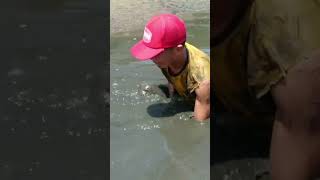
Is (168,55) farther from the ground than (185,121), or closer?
farther from the ground

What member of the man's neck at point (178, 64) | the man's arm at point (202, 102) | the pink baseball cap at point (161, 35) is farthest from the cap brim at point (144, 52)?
the man's arm at point (202, 102)

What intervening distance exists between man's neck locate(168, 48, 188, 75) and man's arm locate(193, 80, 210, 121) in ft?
0.58

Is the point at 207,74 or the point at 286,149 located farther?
the point at 207,74

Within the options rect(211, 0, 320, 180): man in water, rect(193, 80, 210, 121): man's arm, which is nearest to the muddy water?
rect(193, 80, 210, 121): man's arm

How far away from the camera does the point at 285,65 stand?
6.27 ft

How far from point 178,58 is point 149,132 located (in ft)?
1.59

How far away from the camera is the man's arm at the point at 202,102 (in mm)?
3322

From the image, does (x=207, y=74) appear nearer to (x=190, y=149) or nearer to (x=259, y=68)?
(x=190, y=149)

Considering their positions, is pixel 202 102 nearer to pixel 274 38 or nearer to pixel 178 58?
pixel 178 58

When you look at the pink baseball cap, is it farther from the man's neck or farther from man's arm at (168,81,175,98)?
man's arm at (168,81,175,98)

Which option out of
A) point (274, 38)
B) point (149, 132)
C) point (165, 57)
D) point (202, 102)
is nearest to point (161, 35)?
point (165, 57)

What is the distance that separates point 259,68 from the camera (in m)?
2.03
